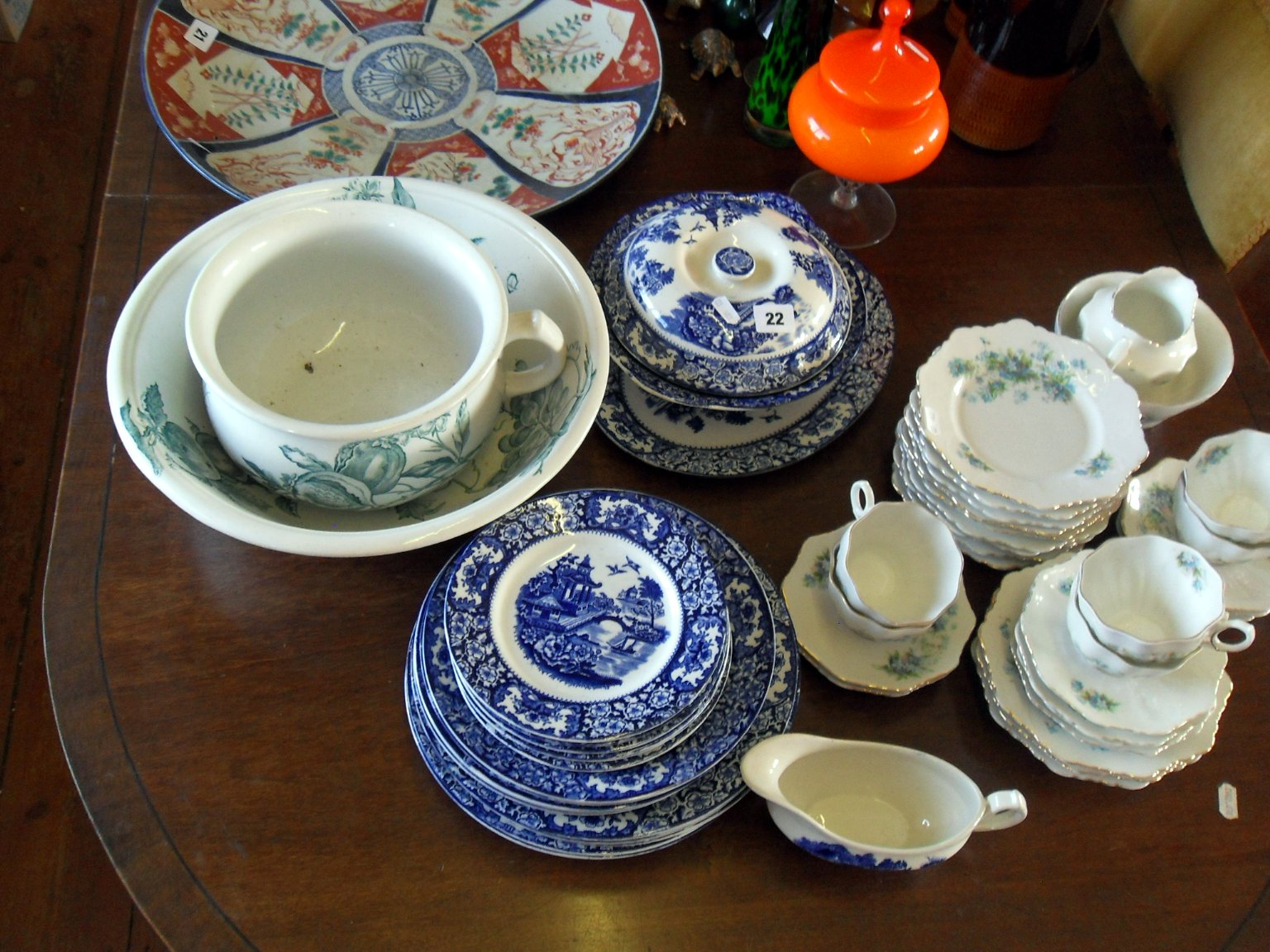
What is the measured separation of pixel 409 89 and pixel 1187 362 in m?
0.67

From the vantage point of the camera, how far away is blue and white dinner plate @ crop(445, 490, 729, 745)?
52 centimetres

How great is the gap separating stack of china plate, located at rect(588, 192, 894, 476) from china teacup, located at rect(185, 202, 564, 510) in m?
0.09

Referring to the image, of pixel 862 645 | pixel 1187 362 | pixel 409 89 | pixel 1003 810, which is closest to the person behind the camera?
pixel 1003 810

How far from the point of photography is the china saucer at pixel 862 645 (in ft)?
1.99

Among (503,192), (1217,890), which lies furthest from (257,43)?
(1217,890)

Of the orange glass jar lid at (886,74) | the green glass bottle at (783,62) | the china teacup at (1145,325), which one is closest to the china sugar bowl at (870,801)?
the china teacup at (1145,325)

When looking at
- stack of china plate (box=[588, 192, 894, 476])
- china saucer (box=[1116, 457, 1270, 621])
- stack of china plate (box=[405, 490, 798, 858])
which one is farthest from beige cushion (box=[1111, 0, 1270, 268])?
stack of china plate (box=[405, 490, 798, 858])

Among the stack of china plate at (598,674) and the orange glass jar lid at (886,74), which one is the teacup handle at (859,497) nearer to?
the stack of china plate at (598,674)

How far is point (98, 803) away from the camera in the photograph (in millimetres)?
556

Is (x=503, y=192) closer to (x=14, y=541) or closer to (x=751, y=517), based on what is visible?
(x=751, y=517)

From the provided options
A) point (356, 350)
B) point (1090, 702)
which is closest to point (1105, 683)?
point (1090, 702)

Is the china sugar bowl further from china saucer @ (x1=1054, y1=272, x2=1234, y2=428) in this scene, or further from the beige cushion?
the beige cushion

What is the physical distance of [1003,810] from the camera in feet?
1.71

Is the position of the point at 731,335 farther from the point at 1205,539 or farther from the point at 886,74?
the point at 1205,539
